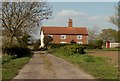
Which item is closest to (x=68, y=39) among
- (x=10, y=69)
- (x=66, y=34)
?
(x=66, y=34)

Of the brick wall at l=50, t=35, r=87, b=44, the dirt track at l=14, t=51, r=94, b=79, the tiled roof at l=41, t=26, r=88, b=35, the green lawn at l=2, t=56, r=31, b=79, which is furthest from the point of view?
the tiled roof at l=41, t=26, r=88, b=35

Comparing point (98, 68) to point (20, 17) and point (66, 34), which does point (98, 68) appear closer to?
point (20, 17)

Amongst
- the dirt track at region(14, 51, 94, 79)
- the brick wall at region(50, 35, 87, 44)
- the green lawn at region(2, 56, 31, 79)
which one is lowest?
the dirt track at region(14, 51, 94, 79)

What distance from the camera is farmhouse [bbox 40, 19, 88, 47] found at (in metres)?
97.8

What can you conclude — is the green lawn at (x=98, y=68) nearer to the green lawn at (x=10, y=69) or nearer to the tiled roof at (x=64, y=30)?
the green lawn at (x=10, y=69)

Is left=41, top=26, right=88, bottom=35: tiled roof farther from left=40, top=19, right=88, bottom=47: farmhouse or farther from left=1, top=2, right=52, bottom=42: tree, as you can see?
left=1, top=2, right=52, bottom=42: tree

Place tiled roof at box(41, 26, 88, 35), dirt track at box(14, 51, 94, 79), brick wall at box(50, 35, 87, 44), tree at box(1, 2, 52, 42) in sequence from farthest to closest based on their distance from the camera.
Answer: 1. tiled roof at box(41, 26, 88, 35)
2. brick wall at box(50, 35, 87, 44)
3. tree at box(1, 2, 52, 42)
4. dirt track at box(14, 51, 94, 79)

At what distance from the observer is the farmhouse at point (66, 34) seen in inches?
3848

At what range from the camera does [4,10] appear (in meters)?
48.1

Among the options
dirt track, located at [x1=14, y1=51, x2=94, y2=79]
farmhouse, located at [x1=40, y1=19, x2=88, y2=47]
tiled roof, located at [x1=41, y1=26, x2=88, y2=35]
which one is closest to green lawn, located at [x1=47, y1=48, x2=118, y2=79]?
dirt track, located at [x1=14, y1=51, x2=94, y2=79]

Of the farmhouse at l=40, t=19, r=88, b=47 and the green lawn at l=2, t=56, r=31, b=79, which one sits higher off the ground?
the farmhouse at l=40, t=19, r=88, b=47

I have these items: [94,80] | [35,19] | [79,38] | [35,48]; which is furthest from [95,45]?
[94,80]

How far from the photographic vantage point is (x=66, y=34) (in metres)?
98.1

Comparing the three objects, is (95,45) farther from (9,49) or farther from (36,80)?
(36,80)
